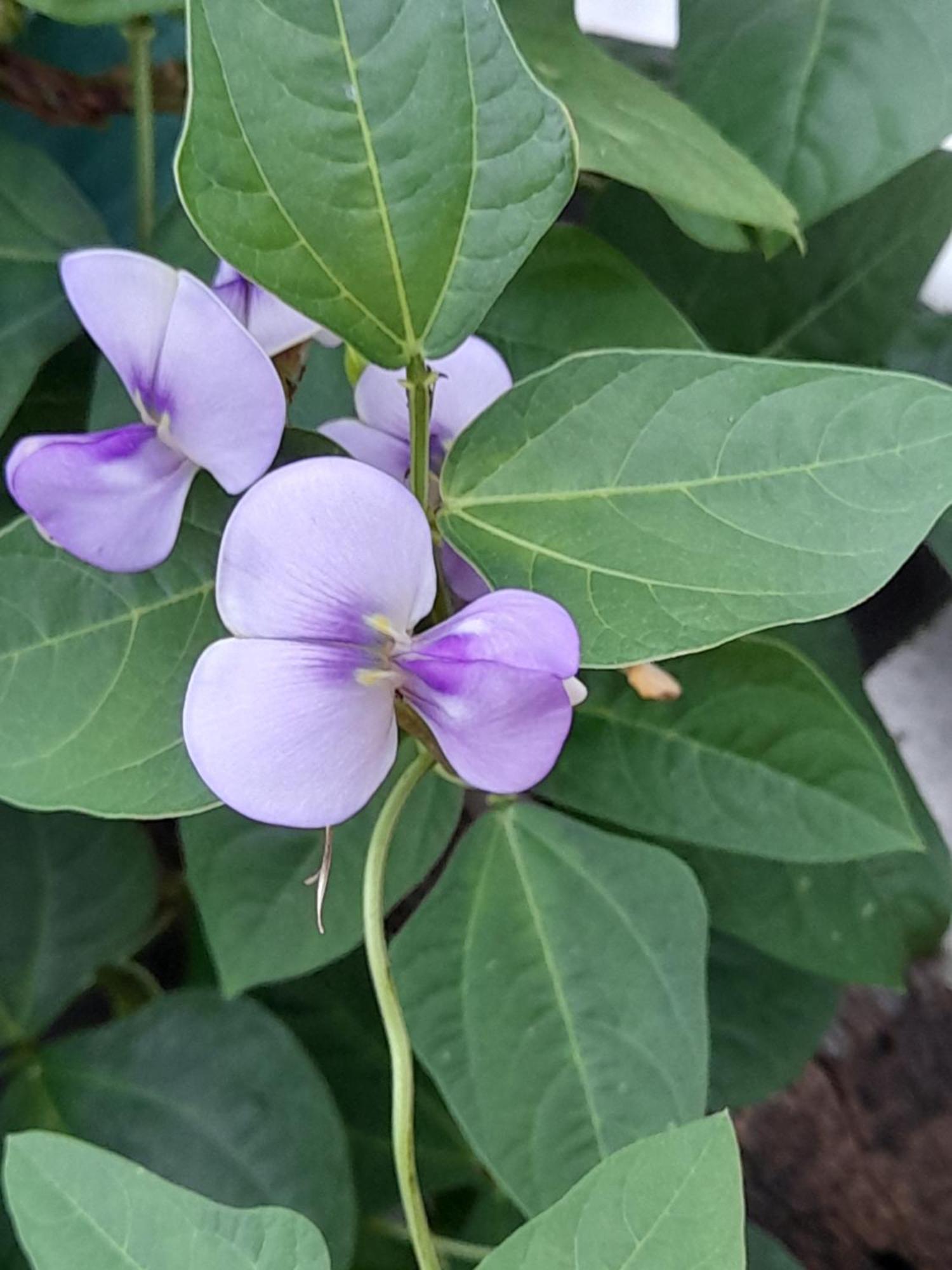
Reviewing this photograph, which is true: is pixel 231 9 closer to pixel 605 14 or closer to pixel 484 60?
pixel 484 60

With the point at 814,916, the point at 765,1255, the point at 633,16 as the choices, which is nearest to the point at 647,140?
the point at 814,916

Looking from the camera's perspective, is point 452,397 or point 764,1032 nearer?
point 452,397

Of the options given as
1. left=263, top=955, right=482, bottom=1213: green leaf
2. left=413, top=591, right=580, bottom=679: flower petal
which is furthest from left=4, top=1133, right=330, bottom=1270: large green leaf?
left=263, top=955, right=482, bottom=1213: green leaf

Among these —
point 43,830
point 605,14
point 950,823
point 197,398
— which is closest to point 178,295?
point 197,398

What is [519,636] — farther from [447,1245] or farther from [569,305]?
[447,1245]

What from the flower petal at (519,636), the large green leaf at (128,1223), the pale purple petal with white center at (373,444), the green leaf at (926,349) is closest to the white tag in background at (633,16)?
the green leaf at (926,349)

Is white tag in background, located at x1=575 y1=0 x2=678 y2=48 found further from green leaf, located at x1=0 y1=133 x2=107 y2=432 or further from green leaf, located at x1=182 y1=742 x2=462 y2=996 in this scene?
green leaf, located at x1=182 y1=742 x2=462 y2=996

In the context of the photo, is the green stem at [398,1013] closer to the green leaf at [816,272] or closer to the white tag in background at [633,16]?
the green leaf at [816,272]

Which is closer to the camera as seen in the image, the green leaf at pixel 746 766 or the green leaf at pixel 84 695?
the green leaf at pixel 84 695
